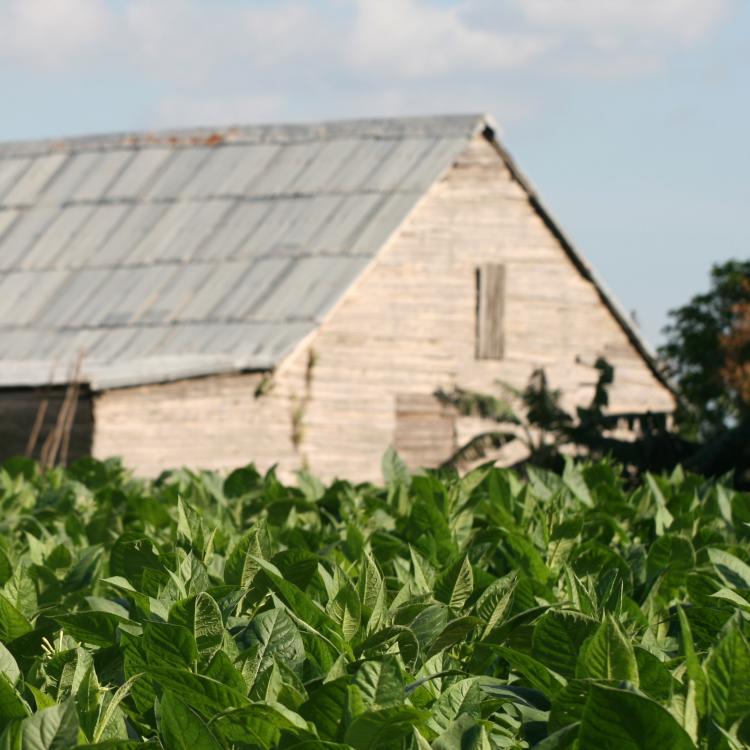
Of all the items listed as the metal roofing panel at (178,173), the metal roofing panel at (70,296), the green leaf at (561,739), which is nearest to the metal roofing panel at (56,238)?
the metal roofing panel at (70,296)

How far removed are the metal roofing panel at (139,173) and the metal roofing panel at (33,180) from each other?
127 centimetres

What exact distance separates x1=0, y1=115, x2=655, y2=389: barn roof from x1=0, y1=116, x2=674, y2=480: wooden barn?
3 centimetres

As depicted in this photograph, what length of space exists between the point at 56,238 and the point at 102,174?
187 centimetres

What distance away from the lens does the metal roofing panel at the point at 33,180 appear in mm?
23188

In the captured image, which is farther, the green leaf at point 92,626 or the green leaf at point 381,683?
the green leaf at point 92,626

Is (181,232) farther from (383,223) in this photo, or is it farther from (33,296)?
(383,223)

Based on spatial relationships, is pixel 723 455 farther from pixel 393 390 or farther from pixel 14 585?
pixel 14 585

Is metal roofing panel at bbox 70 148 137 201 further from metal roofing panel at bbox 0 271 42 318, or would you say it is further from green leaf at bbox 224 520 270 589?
green leaf at bbox 224 520 270 589

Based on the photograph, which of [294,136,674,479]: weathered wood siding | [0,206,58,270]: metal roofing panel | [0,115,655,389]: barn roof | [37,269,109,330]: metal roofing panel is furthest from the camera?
[0,206,58,270]: metal roofing panel

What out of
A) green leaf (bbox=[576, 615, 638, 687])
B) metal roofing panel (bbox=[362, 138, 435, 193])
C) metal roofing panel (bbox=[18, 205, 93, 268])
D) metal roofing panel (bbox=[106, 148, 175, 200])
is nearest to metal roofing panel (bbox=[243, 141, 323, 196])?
metal roofing panel (bbox=[362, 138, 435, 193])

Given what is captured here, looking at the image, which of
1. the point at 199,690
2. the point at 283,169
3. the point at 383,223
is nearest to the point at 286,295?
the point at 383,223

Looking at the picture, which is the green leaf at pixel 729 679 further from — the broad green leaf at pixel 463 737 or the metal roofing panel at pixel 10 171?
the metal roofing panel at pixel 10 171

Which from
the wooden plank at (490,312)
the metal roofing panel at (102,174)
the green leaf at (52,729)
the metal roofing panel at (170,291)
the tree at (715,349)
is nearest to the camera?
the green leaf at (52,729)

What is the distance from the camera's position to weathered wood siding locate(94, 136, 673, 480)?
18.2 metres
